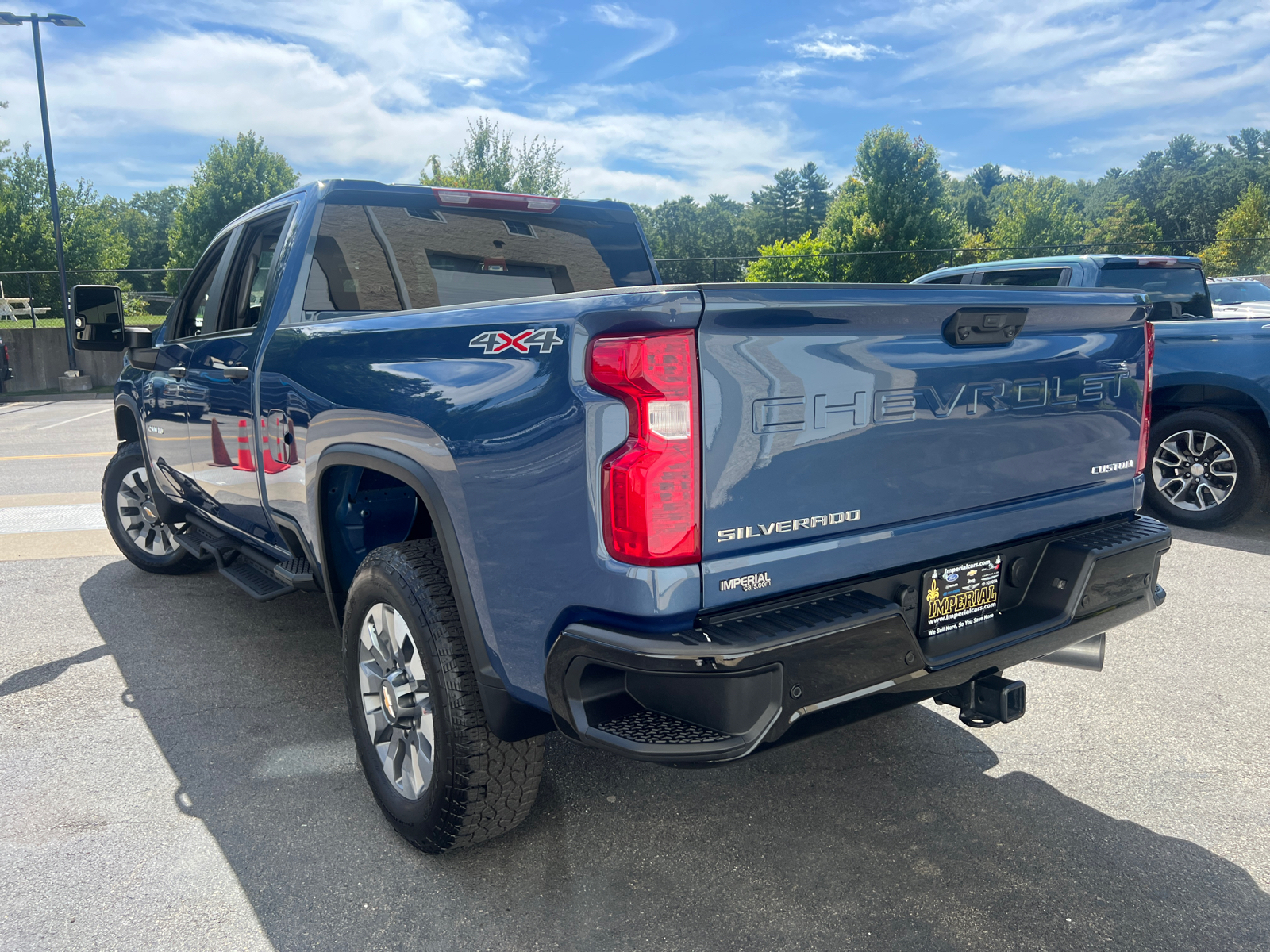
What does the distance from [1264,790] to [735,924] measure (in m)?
1.93

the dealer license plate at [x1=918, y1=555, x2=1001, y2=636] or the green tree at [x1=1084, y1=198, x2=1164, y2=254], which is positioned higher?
the green tree at [x1=1084, y1=198, x2=1164, y2=254]

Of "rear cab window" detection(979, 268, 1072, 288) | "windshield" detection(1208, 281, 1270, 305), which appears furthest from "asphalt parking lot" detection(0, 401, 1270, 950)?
"windshield" detection(1208, 281, 1270, 305)

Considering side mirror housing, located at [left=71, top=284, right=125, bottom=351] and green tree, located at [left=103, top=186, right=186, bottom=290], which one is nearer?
side mirror housing, located at [left=71, top=284, right=125, bottom=351]

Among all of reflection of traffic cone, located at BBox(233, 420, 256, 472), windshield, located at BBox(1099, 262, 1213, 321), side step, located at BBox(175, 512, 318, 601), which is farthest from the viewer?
windshield, located at BBox(1099, 262, 1213, 321)

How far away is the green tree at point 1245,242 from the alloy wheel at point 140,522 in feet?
164

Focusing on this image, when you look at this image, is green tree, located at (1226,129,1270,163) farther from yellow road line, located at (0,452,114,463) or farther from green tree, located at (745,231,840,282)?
yellow road line, located at (0,452,114,463)

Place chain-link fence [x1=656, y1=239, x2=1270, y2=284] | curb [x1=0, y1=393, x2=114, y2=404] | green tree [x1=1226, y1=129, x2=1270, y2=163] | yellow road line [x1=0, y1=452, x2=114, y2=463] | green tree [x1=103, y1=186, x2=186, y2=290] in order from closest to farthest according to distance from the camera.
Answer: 1. yellow road line [x1=0, y1=452, x2=114, y2=463]
2. curb [x1=0, y1=393, x2=114, y2=404]
3. chain-link fence [x1=656, y1=239, x2=1270, y2=284]
4. green tree [x1=103, y1=186, x2=186, y2=290]
5. green tree [x1=1226, y1=129, x2=1270, y2=163]

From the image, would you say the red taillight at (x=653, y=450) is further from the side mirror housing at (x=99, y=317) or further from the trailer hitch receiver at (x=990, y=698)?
the side mirror housing at (x=99, y=317)

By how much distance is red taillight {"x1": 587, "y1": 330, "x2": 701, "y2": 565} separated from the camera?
6.17 feet

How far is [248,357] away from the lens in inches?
141

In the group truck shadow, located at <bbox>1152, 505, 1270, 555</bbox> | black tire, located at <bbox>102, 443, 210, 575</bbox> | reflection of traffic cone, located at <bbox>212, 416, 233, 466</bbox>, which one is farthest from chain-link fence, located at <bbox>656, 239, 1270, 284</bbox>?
reflection of traffic cone, located at <bbox>212, 416, 233, 466</bbox>

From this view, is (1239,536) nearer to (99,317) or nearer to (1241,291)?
(99,317)

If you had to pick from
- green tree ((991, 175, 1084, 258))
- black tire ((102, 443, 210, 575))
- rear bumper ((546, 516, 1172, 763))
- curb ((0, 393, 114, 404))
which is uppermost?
green tree ((991, 175, 1084, 258))

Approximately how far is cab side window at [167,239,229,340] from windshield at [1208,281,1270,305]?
14378 mm
